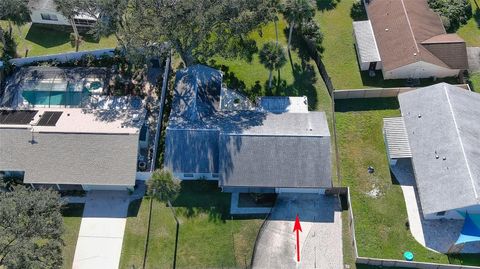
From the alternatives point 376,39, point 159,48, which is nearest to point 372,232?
point 376,39

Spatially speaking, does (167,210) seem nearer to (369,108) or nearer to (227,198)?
(227,198)

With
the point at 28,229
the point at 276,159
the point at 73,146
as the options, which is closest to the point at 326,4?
the point at 276,159

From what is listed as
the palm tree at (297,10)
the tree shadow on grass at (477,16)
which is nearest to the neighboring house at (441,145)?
the palm tree at (297,10)

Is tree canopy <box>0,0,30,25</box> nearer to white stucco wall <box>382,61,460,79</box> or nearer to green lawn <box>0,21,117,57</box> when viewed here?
green lawn <box>0,21,117,57</box>

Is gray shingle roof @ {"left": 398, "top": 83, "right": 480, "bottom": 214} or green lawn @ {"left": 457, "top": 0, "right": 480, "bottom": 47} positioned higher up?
green lawn @ {"left": 457, "top": 0, "right": 480, "bottom": 47}

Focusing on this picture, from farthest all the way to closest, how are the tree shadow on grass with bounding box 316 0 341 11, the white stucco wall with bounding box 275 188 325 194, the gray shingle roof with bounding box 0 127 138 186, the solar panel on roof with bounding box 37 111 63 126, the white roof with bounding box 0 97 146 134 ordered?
1. the tree shadow on grass with bounding box 316 0 341 11
2. the solar panel on roof with bounding box 37 111 63 126
3. the white roof with bounding box 0 97 146 134
4. the white stucco wall with bounding box 275 188 325 194
5. the gray shingle roof with bounding box 0 127 138 186

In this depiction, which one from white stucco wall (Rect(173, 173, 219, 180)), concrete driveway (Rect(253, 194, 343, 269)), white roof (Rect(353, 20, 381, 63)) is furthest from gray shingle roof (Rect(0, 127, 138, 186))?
white roof (Rect(353, 20, 381, 63))
